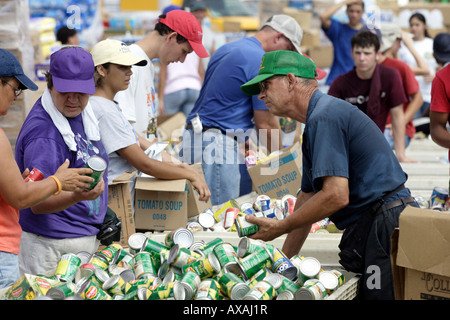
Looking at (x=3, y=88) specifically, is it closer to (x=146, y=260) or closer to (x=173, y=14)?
(x=146, y=260)

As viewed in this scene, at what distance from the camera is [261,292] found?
2.96 metres

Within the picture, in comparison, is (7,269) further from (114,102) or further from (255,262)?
(114,102)

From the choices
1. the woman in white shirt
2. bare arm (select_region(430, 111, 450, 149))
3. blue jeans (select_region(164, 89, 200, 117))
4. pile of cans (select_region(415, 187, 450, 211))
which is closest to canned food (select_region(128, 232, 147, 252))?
bare arm (select_region(430, 111, 450, 149))

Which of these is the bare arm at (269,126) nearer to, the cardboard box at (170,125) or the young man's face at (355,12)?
the cardboard box at (170,125)

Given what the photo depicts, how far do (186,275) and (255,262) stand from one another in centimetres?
39

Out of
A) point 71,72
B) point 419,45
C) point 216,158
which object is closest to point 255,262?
point 71,72

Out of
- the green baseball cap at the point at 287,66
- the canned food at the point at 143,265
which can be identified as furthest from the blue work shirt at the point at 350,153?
the canned food at the point at 143,265

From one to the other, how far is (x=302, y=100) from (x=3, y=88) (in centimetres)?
149

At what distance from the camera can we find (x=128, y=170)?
4.42m

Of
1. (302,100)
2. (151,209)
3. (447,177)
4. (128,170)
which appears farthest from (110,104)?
(447,177)

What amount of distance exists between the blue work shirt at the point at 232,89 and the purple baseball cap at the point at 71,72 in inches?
85.4

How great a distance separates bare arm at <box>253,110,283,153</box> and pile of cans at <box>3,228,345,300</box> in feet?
7.05

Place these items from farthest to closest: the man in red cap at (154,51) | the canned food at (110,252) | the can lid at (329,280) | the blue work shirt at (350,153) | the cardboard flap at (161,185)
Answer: the man in red cap at (154,51), the cardboard flap at (161,185), the canned food at (110,252), the can lid at (329,280), the blue work shirt at (350,153)

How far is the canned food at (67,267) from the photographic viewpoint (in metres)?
3.23
